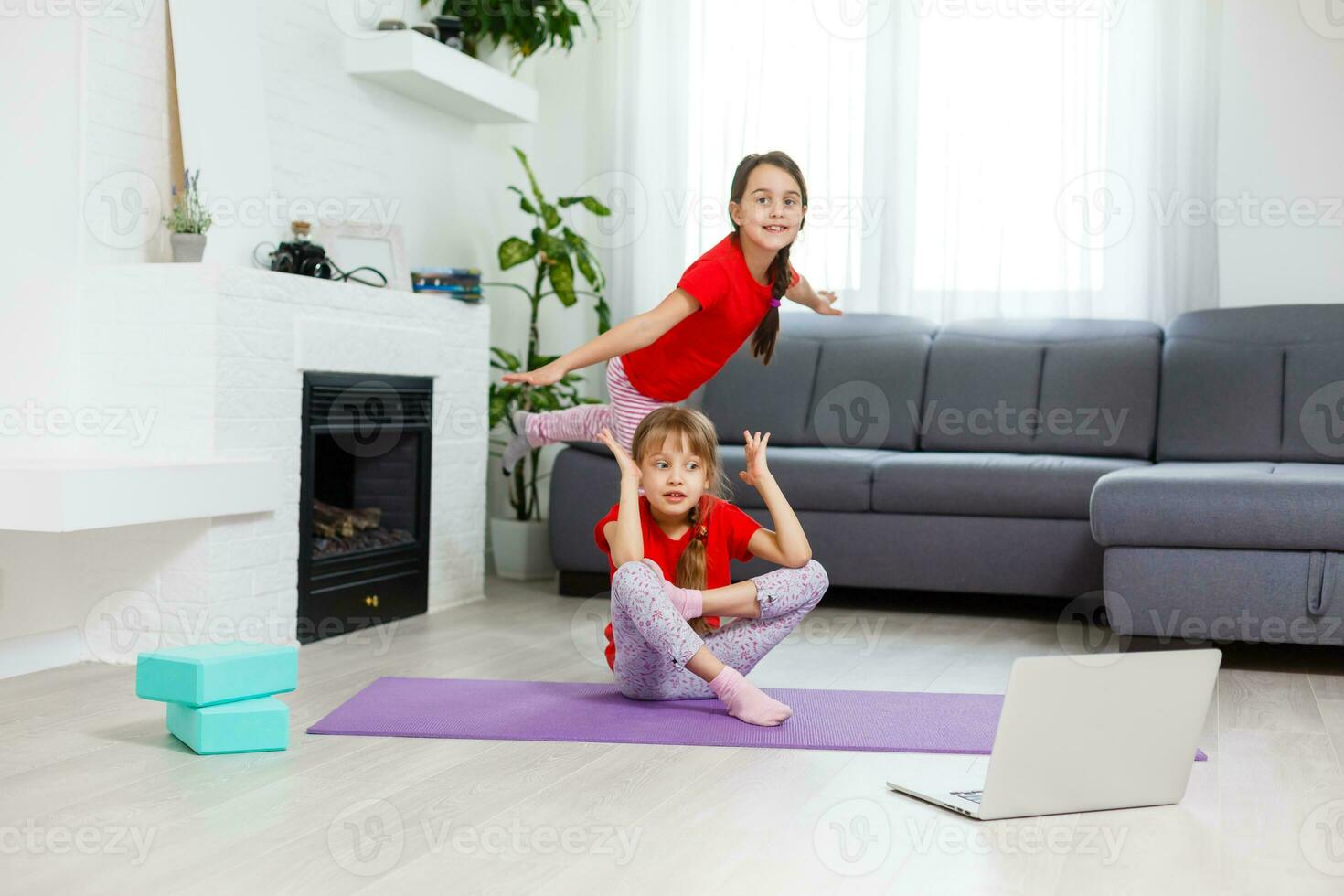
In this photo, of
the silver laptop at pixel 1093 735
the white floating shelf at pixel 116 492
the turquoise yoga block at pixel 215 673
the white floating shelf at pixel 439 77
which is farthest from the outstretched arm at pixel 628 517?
the white floating shelf at pixel 439 77

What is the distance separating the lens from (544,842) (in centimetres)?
187

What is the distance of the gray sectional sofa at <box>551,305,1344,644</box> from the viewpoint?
3180mm

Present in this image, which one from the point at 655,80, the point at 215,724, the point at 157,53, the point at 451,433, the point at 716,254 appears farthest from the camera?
the point at 655,80

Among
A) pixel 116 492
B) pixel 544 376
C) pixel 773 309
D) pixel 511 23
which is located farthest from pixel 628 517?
pixel 511 23

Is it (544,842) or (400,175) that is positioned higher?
(400,175)

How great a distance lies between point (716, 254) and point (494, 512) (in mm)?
2442

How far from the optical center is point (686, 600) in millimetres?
2604

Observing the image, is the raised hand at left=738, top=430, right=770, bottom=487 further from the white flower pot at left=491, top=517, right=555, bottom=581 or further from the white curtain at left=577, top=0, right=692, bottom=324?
the white curtain at left=577, top=0, right=692, bottom=324

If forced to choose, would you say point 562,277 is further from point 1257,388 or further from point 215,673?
point 215,673

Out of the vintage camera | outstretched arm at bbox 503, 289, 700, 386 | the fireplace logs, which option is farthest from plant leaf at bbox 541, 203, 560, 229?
outstretched arm at bbox 503, 289, 700, 386

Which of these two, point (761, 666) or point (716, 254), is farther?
point (761, 666)

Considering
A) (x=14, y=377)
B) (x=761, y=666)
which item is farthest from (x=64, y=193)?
(x=761, y=666)

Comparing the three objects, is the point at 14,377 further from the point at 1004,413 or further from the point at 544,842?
the point at 1004,413

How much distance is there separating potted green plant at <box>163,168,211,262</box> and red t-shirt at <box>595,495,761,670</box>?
1296mm
